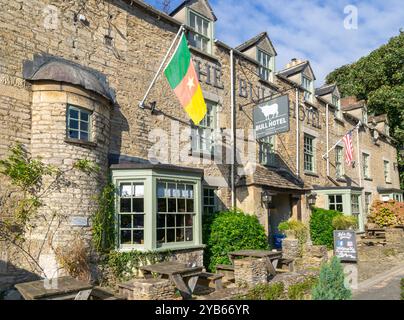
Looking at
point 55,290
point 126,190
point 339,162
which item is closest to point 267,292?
point 126,190

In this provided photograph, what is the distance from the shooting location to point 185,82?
1138cm

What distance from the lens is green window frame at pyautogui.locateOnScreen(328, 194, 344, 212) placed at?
1983cm

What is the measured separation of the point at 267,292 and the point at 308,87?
15.1 meters

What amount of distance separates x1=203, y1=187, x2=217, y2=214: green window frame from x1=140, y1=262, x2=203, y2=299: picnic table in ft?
14.9

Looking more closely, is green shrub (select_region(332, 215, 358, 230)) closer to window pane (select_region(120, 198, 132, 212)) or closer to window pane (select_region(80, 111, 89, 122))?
window pane (select_region(120, 198, 132, 212))

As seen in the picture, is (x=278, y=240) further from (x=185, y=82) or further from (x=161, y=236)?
(x=185, y=82)

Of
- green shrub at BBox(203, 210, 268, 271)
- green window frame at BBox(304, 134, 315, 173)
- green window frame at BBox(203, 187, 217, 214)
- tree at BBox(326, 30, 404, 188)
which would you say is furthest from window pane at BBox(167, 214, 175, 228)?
tree at BBox(326, 30, 404, 188)

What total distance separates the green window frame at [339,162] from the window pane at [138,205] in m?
15.4

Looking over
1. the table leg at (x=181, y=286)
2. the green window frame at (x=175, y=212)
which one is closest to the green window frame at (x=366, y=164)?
the green window frame at (x=175, y=212)

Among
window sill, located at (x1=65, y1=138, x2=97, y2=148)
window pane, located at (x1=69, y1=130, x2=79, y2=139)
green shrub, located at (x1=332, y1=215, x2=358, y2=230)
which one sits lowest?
green shrub, located at (x1=332, y1=215, x2=358, y2=230)

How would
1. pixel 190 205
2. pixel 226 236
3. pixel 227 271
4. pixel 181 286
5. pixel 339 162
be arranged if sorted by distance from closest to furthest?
pixel 181 286, pixel 227 271, pixel 190 205, pixel 226 236, pixel 339 162

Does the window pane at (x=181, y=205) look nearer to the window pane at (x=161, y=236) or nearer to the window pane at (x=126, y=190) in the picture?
the window pane at (x=161, y=236)

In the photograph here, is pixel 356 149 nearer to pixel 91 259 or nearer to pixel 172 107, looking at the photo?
pixel 172 107
